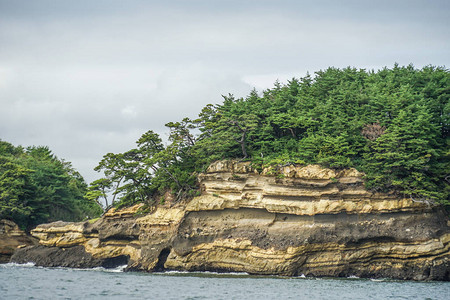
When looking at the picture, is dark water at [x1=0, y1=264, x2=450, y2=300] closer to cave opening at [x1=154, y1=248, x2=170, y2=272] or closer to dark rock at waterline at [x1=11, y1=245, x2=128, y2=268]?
cave opening at [x1=154, y1=248, x2=170, y2=272]

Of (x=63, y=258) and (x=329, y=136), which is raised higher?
(x=329, y=136)

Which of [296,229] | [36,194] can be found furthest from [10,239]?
[296,229]

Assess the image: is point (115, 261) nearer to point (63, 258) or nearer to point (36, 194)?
point (63, 258)

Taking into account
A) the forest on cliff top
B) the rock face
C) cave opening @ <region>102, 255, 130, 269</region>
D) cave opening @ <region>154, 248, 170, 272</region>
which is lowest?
cave opening @ <region>102, 255, 130, 269</region>

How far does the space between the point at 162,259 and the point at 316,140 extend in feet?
53.7

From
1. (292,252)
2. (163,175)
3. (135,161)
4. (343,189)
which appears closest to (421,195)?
(343,189)

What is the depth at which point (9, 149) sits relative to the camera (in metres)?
67.2

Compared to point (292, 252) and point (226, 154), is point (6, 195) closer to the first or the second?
point (226, 154)

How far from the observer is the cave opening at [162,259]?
41625 mm

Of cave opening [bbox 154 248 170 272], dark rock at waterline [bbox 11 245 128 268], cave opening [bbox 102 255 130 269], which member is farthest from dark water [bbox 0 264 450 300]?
dark rock at waterline [bbox 11 245 128 268]

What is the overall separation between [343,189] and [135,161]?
1916 centimetres

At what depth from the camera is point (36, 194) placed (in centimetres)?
5434

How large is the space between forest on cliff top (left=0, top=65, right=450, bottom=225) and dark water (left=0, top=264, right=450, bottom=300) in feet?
27.9

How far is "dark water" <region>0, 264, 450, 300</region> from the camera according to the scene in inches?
989
